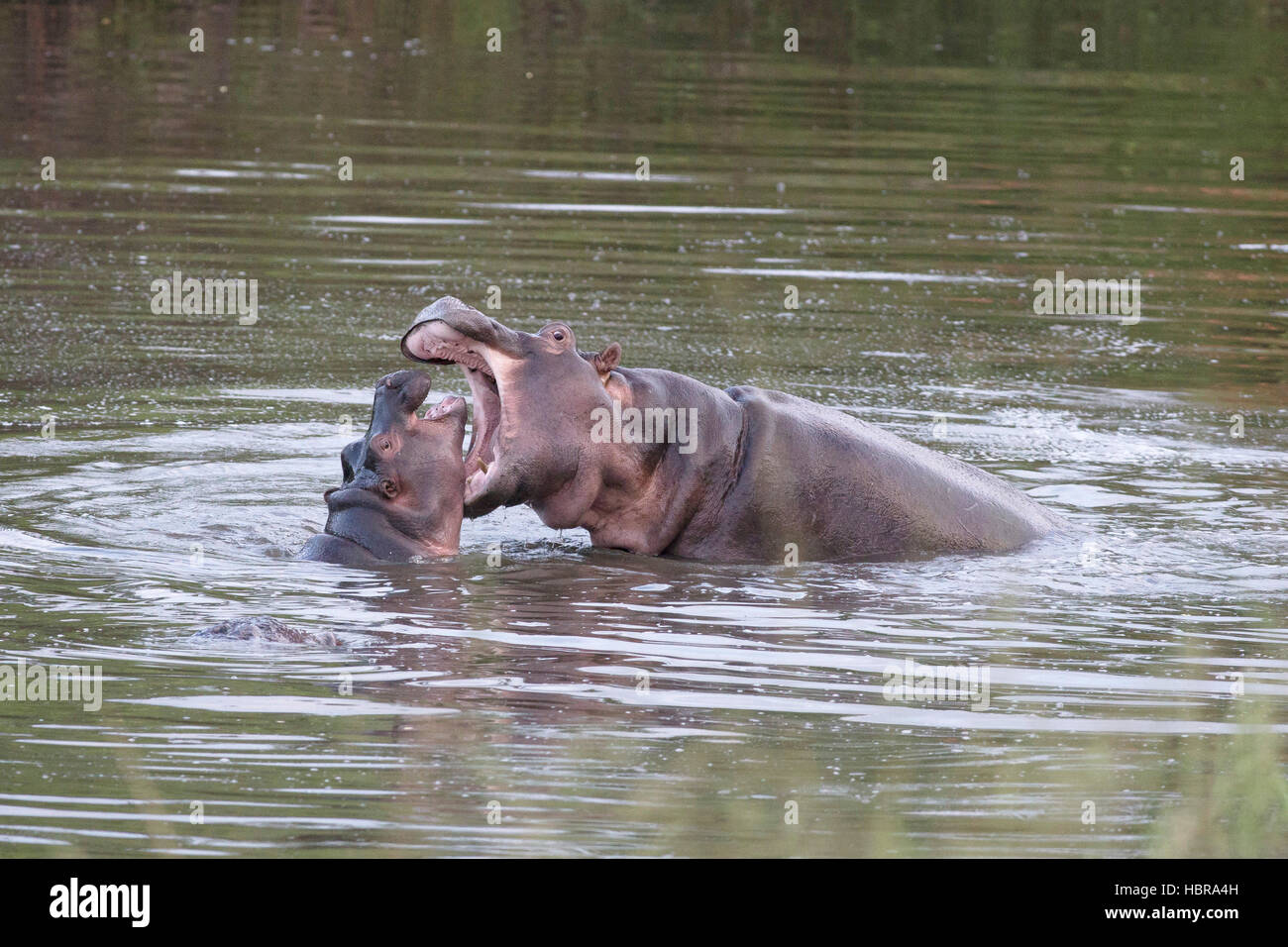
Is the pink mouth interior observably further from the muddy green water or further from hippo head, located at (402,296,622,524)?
the muddy green water

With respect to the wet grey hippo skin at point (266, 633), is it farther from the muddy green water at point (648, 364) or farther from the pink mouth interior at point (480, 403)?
the pink mouth interior at point (480, 403)

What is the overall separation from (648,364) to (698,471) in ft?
12.2

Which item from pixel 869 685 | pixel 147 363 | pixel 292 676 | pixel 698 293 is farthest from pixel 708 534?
pixel 698 293

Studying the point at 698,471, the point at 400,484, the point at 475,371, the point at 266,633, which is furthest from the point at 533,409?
the point at 266,633

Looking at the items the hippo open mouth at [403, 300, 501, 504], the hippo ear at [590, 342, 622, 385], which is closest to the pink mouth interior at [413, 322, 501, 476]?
the hippo open mouth at [403, 300, 501, 504]

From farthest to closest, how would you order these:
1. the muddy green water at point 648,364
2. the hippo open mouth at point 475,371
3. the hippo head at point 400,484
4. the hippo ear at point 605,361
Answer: the hippo ear at point 605,361, the hippo head at point 400,484, the hippo open mouth at point 475,371, the muddy green water at point 648,364

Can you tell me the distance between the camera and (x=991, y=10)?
30125 mm

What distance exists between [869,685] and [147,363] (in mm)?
5838

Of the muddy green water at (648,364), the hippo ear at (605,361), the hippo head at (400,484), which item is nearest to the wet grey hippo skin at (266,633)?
the muddy green water at (648,364)

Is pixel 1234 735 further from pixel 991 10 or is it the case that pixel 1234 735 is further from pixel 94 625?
pixel 991 10

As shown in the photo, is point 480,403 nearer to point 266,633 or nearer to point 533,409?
point 533,409

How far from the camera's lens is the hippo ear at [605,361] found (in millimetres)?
6859

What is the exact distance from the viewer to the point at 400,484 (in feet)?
22.3

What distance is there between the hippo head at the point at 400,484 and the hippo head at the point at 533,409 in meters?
0.11
